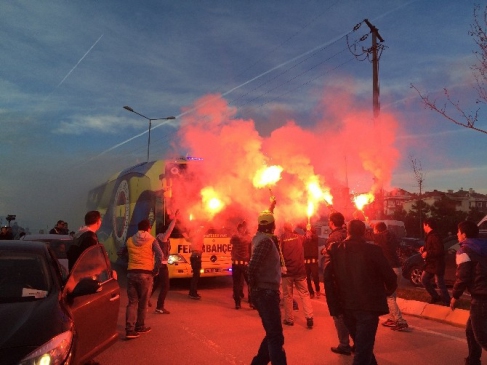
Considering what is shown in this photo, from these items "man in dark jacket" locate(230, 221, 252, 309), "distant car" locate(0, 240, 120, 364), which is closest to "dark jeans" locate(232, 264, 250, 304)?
"man in dark jacket" locate(230, 221, 252, 309)

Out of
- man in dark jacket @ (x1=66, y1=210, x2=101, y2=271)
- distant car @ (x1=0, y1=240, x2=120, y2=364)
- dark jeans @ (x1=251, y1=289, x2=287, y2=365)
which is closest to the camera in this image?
distant car @ (x1=0, y1=240, x2=120, y2=364)

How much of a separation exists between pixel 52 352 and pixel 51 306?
0.64 meters

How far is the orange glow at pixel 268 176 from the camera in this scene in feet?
40.1

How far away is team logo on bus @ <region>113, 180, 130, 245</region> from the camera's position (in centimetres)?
1509

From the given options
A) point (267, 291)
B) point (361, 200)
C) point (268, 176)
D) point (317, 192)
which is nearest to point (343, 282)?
point (267, 291)

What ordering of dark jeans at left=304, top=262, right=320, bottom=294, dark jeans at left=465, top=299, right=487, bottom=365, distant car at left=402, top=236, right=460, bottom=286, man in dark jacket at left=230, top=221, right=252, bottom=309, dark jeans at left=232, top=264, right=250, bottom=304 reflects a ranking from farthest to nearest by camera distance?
Answer: distant car at left=402, top=236, right=460, bottom=286 < dark jeans at left=304, top=262, right=320, bottom=294 < man in dark jacket at left=230, top=221, right=252, bottom=309 < dark jeans at left=232, top=264, right=250, bottom=304 < dark jeans at left=465, top=299, right=487, bottom=365

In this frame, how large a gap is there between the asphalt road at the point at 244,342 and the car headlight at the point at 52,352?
250 cm

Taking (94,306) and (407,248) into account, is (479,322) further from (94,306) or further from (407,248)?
(407,248)

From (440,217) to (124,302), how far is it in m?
29.1

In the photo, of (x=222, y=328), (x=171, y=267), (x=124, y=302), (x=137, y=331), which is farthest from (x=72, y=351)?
(x=171, y=267)

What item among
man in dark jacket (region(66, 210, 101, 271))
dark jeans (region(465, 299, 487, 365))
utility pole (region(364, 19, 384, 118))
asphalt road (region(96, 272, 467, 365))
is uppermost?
utility pole (region(364, 19, 384, 118))

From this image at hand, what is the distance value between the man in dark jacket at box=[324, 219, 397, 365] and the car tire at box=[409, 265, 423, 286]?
9.15m

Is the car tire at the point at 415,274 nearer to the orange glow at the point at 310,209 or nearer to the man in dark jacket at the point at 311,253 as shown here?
the man in dark jacket at the point at 311,253

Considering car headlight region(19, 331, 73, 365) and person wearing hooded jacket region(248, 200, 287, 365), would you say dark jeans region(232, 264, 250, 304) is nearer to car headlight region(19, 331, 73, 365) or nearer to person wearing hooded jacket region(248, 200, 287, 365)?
person wearing hooded jacket region(248, 200, 287, 365)
